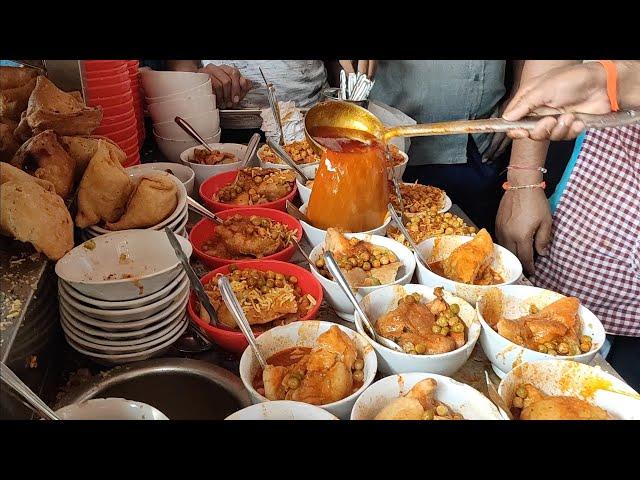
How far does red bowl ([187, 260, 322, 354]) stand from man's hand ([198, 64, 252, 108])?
177 centimetres

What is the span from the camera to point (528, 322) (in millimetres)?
1558

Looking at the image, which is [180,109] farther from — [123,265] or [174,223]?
[123,265]

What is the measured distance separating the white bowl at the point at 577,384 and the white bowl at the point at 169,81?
2.20 meters

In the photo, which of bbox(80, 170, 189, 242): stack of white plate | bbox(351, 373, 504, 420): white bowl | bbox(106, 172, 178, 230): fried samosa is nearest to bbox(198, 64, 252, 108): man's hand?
bbox(80, 170, 189, 242): stack of white plate

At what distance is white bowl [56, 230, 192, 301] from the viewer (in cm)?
138

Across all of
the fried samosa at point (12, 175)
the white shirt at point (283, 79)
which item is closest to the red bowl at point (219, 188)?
the fried samosa at point (12, 175)

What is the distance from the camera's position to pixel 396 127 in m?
1.98

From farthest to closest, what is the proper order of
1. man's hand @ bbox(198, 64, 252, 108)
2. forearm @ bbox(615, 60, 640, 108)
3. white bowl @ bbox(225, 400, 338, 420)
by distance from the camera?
man's hand @ bbox(198, 64, 252, 108) → forearm @ bbox(615, 60, 640, 108) → white bowl @ bbox(225, 400, 338, 420)

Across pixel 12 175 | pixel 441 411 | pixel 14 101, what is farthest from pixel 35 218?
pixel 441 411

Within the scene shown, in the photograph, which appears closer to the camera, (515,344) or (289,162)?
(515,344)

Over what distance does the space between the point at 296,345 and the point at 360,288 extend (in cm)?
29

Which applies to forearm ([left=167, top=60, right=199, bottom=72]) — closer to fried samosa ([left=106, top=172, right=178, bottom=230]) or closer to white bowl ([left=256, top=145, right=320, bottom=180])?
white bowl ([left=256, top=145, right=320, bottom=180])

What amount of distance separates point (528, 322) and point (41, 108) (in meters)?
1.70
